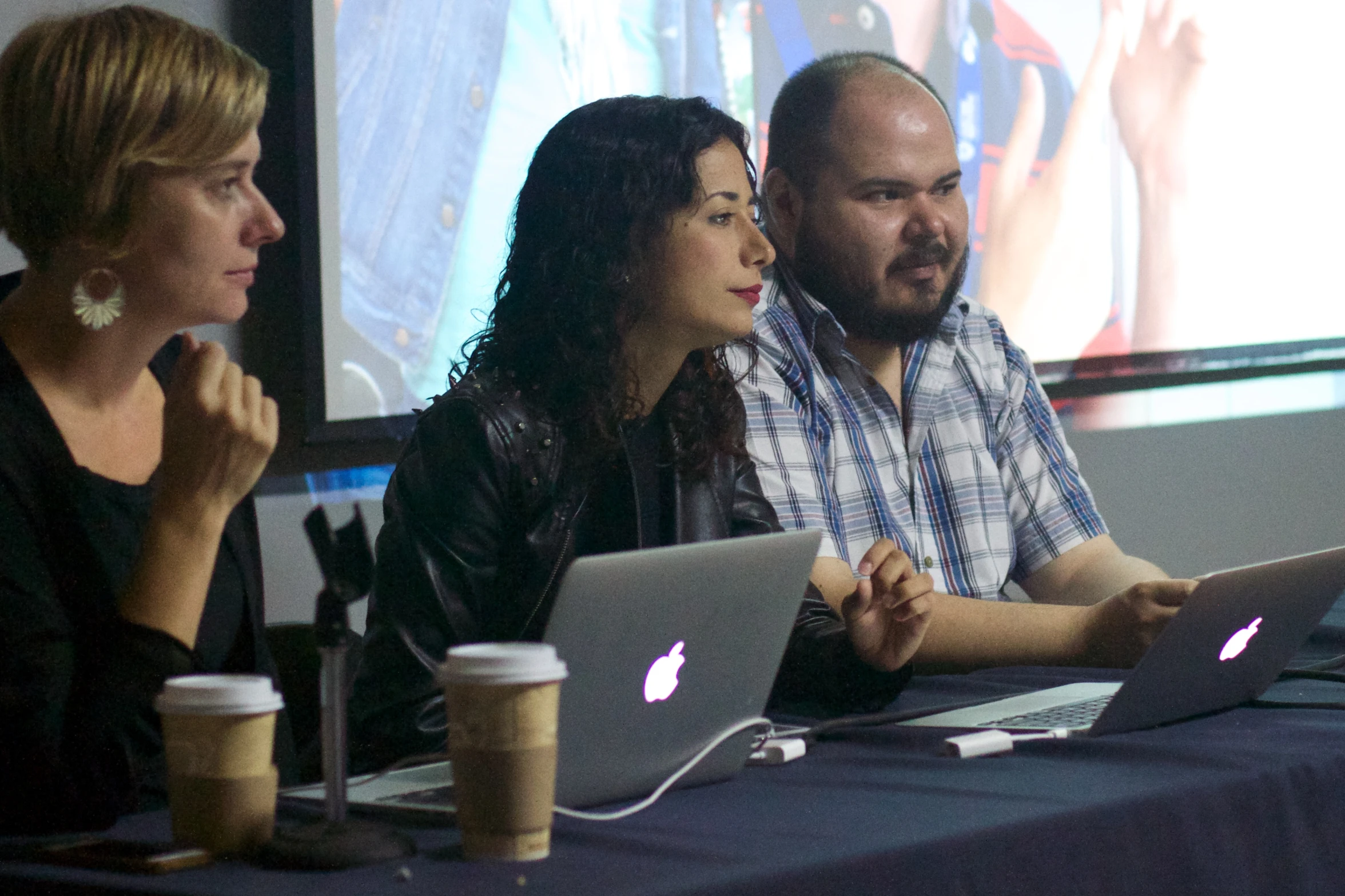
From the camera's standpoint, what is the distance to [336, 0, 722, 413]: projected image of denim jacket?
2.14 meters

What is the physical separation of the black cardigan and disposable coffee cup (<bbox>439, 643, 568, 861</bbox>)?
0.30m

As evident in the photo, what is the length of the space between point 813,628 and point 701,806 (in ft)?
1.92

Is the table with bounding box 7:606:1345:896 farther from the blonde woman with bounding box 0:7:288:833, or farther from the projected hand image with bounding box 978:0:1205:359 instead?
the projected hand image with bounding box 978:0:1205:359

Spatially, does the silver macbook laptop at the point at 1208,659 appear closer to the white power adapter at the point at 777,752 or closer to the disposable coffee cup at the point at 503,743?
the white power adapter at the point at 777,752

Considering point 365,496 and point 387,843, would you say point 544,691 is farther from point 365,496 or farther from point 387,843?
point 365,496

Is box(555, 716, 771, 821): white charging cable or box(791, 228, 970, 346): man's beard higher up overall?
box(791, 228, 970, 346): man's beard

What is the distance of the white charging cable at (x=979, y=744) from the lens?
1.18 meters

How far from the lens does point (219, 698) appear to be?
877 mm

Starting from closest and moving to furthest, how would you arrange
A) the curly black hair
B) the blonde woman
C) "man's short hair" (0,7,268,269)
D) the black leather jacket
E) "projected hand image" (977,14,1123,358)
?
the blonde woman, "man's short hair" (0,7,268,269), the black leather jacket, the curly black hair, "projected hand image" (977,14,1123,358)

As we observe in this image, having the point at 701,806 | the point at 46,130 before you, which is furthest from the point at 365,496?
the point at 701,806

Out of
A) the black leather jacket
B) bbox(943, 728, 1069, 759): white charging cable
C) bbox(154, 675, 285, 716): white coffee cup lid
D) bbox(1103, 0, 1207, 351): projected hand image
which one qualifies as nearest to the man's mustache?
the black leather jacket

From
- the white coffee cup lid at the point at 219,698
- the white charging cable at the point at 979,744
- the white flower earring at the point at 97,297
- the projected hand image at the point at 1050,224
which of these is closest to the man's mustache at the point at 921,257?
the projected hand image at the point at 1050,224

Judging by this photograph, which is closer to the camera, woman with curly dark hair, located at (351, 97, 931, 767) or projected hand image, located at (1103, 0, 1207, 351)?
woman with curly dark hair, located at (351, 97, 931, 767)

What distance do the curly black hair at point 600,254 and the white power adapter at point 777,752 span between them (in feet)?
1.52
